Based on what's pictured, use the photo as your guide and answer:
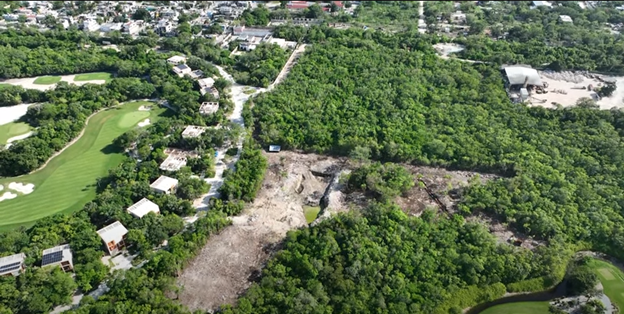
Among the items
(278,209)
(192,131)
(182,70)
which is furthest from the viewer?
(182,70)

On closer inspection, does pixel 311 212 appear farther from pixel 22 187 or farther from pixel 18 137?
pixel 18 137

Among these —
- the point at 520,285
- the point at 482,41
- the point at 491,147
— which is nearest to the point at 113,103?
the point at 491,147

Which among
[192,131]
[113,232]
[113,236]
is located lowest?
[113,236]

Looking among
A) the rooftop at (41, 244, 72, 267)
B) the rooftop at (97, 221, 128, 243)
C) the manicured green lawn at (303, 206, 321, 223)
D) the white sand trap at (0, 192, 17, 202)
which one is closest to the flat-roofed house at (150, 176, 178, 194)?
the rooftop at (97, 221, 128, 243)

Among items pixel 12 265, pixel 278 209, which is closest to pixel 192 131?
pixel 278 209

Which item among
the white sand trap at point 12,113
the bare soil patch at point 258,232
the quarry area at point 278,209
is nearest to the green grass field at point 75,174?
the white sand trap at point 12,113

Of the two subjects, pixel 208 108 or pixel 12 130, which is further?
pixel 208 108
